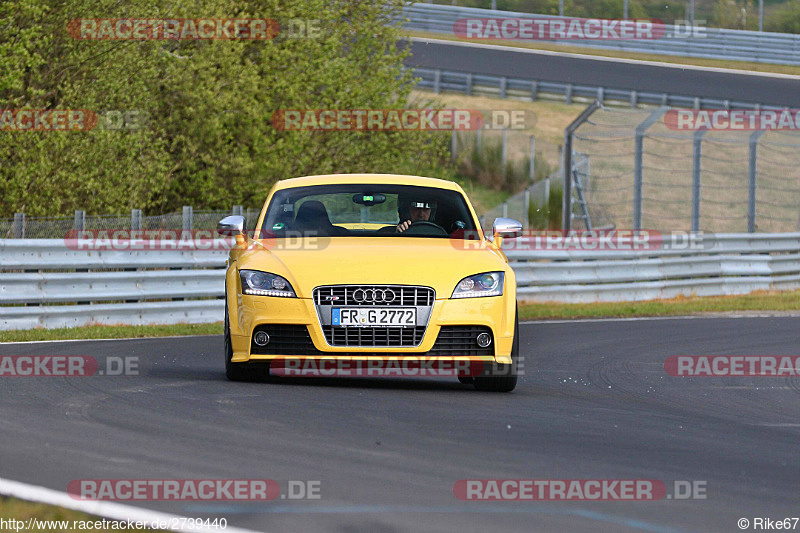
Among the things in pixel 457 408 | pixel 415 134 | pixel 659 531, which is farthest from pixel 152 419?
pixel 415 134

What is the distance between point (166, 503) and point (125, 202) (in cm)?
1917

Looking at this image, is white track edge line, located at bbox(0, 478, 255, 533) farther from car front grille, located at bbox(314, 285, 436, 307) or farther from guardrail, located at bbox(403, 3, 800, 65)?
guardrail, located at bbox(403, 3, 800, 65)

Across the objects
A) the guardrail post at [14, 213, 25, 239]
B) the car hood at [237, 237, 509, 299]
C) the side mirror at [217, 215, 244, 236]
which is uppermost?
the side mirror at [217, 215, 244, 236]

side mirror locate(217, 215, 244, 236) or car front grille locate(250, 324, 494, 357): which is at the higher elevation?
side mirror locate(217, 215, 244, 236)

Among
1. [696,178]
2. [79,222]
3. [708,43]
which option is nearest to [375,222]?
[79,222]

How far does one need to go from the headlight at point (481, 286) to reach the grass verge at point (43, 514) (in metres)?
4.11

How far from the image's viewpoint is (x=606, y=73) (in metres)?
44.6

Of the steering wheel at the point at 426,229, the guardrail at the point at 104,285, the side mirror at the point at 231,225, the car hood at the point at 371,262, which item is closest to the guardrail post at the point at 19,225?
the guardrail at the point at 104,285

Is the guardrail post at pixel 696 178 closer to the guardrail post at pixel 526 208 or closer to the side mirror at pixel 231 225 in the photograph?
the guardrail post at pixel 526 208

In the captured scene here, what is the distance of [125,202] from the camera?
78.2ft

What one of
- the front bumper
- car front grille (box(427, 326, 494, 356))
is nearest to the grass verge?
the front bumper

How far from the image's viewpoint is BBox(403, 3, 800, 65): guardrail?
4394 centimetres

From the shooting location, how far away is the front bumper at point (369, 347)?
862 cm

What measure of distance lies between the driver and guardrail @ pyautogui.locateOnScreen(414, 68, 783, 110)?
29.2 m
